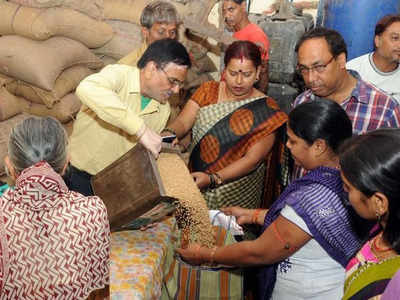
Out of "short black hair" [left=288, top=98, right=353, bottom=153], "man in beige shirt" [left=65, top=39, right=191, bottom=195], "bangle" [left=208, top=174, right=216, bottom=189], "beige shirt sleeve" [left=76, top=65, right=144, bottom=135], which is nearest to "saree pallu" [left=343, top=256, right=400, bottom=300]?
"short black hair" [left=288, top=98, right=353, bottom=153]

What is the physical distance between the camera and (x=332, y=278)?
1771 millimetres

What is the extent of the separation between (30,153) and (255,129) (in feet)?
5.16

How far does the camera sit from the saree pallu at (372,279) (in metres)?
1.24

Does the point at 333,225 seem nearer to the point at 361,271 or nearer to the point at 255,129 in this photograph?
the point at 361,271

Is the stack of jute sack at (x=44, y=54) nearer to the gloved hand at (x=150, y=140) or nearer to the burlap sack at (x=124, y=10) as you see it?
the burlap sack at (x=124, y=10)

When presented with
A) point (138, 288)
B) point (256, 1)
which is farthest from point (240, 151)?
point (256, 1)

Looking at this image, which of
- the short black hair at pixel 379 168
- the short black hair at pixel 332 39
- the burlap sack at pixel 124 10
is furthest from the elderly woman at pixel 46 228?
the burlap sack at pixel 124 10

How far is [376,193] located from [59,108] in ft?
8.97

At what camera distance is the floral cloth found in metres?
1.21

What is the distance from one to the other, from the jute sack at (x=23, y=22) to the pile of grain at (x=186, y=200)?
1.90 meters

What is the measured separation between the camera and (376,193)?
1.27m

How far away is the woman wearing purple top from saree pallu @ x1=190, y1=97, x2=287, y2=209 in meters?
0.73

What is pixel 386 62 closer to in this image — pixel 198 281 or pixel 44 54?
pixel 198 281

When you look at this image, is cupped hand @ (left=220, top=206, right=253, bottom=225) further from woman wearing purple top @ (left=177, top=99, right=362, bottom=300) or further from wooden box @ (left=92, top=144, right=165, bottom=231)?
wooden box @ (left=92, top=144, right=165, bottom=231)
